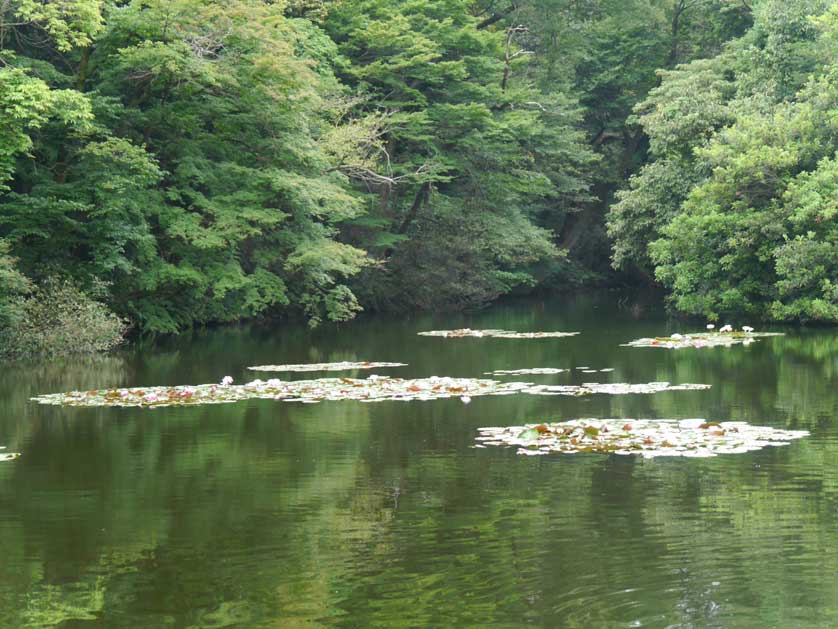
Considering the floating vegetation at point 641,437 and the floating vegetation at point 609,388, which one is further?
the floating vegetation at point 609,388

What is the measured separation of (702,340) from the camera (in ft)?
81.5

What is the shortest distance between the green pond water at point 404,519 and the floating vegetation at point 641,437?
26 cm

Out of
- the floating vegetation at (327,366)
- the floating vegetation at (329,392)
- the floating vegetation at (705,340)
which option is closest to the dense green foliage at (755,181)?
the floating vegetation at (705,340)

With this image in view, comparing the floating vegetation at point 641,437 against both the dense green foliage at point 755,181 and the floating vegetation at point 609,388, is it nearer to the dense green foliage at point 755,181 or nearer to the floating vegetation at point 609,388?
the floating vegetation at point 609,388

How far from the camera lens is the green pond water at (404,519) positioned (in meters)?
6.73

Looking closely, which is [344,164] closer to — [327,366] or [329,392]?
[327,366]

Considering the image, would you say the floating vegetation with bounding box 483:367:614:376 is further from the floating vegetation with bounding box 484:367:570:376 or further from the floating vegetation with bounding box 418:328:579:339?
the floating vegetation with bounding box 418:328:579:339

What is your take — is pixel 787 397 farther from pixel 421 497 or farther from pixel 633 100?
pixel 633 100

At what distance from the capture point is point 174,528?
8.74 meters

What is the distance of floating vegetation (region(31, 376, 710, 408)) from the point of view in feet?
52.7

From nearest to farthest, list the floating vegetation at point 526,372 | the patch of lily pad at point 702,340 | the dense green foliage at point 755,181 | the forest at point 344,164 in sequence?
the floating vegetation at point 526,372 → the patch of lily pad at point 702,340 → the forest at point 344,164 → the dense green foliage at point 755,181

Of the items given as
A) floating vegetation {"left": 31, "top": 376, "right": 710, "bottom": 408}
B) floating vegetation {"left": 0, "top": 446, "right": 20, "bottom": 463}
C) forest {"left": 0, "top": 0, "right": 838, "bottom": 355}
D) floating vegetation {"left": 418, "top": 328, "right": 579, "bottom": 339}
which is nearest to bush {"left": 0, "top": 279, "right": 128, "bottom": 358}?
forest {"left": 0, "top": 0, "right": 838, "bottom": 355}

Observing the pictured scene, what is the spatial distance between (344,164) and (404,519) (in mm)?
26266

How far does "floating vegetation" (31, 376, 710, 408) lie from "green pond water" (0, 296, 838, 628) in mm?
494
